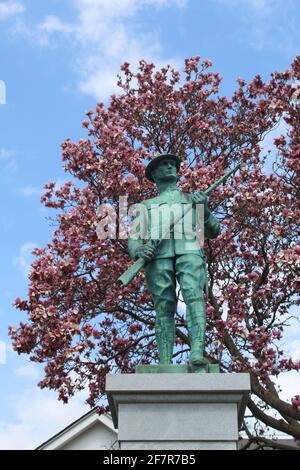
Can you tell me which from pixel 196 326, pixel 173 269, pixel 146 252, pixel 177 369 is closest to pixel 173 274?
pixel 173 269

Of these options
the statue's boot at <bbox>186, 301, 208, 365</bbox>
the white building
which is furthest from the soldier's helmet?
the white building

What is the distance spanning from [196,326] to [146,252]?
91cm

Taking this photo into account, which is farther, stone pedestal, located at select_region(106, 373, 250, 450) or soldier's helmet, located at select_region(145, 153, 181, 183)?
soldier's helmet, located at select_region(145, 153, 181, 183)

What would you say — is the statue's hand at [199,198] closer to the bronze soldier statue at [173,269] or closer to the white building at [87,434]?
the bronze soldier statue at [173,269]

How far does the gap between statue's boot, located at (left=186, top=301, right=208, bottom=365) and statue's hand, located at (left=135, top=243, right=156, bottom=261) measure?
0.65m

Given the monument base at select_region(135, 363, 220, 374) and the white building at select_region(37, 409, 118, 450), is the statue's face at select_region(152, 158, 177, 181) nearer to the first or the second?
the monument base at select_region(135, 363, 220, 374)

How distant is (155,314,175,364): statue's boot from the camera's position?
6.89 metres

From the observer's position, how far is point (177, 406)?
6316 millimetres

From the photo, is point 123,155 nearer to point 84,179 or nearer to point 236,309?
point 84,179

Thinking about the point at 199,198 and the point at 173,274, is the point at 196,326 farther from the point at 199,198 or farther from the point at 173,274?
the point at 199,198

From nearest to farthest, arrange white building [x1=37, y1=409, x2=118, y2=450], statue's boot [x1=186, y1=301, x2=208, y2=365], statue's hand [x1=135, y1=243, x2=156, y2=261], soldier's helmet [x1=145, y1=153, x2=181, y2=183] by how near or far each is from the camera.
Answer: statue's boot [x1=186, y1=301, x2=208, y2=365] < statue's hand [x1=135, y1=243, x2=156, y2=261] < soldier's helmet [x1=145, y1=153, x2=181, y2=183] < white building [x1=37, y1=409, x2=118, y2=450]

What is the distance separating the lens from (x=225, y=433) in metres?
6.20

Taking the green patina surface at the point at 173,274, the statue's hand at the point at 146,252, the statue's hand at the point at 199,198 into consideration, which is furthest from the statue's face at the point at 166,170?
the statue's hand at the point at 146,252
